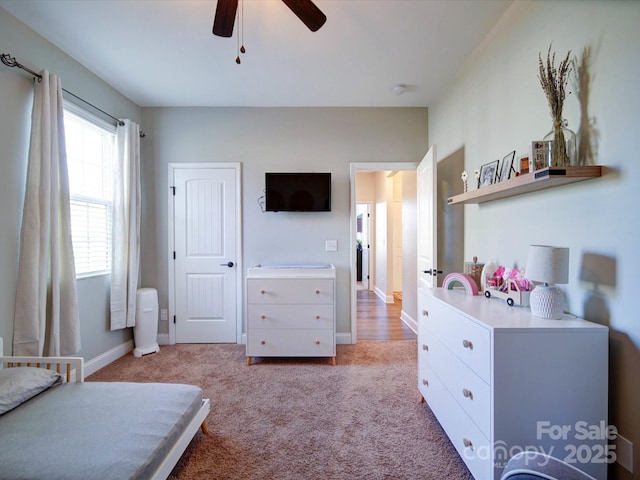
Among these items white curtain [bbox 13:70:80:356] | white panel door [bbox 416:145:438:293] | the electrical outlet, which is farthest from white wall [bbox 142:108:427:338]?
the electrical outlet

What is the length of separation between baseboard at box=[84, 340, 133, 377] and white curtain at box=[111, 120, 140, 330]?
272 millimetres

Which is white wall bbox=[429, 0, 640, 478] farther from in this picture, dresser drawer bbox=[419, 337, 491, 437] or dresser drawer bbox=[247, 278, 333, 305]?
dresser drawer bbox=[247, 278, 333, 305]

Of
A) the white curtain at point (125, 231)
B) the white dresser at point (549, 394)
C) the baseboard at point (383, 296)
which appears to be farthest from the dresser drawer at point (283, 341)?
the baseboard at point (383, 296)

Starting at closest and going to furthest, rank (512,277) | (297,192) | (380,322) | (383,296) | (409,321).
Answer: (512,277) < (297,192) < (409,321) < (380,322) < (383,296)

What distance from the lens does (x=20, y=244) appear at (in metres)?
1.96

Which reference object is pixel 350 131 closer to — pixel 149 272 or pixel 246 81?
pixel 246 81

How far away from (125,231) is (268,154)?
1.69m

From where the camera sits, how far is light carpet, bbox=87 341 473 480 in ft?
4.98

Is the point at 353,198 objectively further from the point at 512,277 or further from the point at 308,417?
the point at 308,417

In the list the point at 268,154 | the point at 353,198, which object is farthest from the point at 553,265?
the point at 268,154

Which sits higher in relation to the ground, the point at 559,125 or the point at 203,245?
the point at 559,125

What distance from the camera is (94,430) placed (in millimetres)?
1250

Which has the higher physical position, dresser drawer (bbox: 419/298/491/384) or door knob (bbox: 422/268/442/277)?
door knob (bbox: 422/268/442/277)

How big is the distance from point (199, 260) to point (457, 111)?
3.07 meters
